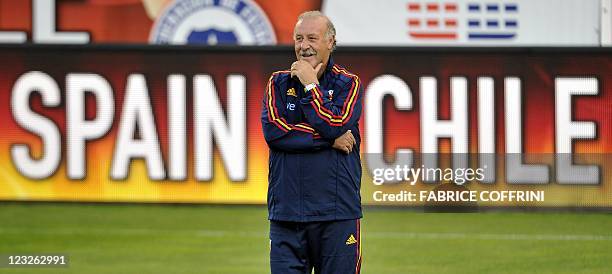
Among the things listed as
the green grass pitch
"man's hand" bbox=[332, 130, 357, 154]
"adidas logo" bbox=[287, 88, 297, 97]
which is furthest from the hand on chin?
the green grass pitch

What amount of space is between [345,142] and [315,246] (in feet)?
1.53

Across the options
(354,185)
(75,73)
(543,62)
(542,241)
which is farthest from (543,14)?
(354,185)

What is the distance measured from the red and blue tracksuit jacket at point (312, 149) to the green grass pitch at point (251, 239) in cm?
416

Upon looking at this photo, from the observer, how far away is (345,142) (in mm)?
6055

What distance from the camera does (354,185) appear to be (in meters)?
6.15

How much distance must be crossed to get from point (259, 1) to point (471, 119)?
10.7 ft

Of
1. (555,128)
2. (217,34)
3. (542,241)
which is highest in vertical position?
(217,34)

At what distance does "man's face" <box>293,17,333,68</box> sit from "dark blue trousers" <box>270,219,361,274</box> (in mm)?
688

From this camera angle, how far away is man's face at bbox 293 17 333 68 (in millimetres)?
6020

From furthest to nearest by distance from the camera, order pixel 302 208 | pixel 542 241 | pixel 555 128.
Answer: pixel 555 128
pixel 542 241
pixel 302 208

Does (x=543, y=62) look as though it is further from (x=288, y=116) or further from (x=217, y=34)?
(x=288, y=116)

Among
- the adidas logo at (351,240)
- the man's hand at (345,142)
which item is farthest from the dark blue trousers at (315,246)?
the man's hand at (345,142)

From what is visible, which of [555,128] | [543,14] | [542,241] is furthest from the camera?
[543,14]

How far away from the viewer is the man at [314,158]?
19.8 ft
